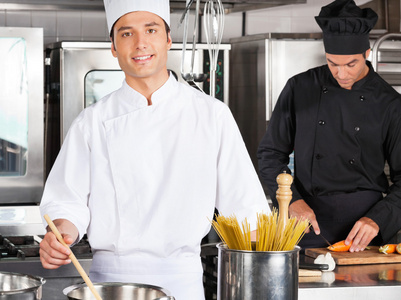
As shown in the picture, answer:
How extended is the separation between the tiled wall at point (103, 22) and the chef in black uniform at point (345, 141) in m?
2.12

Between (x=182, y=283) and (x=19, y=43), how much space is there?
252cm

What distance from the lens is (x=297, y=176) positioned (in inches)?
107

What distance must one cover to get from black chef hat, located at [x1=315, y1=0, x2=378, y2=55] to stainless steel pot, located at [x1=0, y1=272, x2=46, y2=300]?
158cm

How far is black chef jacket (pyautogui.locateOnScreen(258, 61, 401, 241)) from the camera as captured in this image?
2.57m

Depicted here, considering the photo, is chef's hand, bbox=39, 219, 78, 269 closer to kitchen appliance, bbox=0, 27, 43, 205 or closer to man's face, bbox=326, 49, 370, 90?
man's face, bbox=326, 49, 370, 90

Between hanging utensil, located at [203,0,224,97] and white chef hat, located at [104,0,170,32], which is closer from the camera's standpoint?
white chef hat, located at [104,0,170,32]

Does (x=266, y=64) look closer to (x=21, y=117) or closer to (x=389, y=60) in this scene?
(x=389, y=60)

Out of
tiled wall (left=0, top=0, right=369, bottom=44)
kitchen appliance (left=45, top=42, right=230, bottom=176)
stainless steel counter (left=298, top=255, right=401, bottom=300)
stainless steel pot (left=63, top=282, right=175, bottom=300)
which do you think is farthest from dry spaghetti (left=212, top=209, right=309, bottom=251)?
tiled wall (left=0, top=0, right=369, bottom=44)

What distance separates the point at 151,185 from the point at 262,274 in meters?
0.59

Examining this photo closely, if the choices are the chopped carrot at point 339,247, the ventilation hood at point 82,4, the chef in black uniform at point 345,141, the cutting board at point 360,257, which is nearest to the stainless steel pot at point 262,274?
the cutting board at point 360,257

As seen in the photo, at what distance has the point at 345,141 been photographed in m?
2.60

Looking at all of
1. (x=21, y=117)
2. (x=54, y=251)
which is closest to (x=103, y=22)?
(x=21, y=117)

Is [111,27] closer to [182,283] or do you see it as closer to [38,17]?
[182,283]

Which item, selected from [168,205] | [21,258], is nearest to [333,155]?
[168,205]
